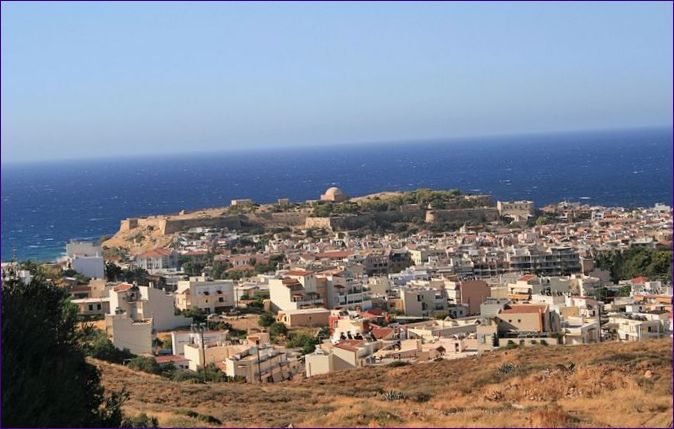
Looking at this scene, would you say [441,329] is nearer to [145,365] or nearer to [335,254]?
[145,365]

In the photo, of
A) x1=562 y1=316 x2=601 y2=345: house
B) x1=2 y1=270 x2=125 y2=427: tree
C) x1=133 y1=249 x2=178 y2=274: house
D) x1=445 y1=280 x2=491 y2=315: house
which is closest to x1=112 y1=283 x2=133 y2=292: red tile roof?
x1=445 y1=280 x2=491 y2=315: house

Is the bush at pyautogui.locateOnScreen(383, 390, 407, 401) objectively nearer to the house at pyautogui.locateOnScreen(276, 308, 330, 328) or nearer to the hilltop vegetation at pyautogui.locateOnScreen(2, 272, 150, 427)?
the hilltop vegetation at pyautogui.locateOnScreen(2, 272, 150, 427)

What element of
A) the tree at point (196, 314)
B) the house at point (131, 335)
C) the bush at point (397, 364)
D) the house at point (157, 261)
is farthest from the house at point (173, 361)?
the house at point (157, 261)

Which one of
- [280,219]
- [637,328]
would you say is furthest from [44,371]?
[280,219]

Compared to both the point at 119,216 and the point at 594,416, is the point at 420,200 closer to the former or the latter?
the point at 119,216

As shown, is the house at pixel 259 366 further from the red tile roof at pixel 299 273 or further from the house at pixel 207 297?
the red tile roof at pixel 299 273
